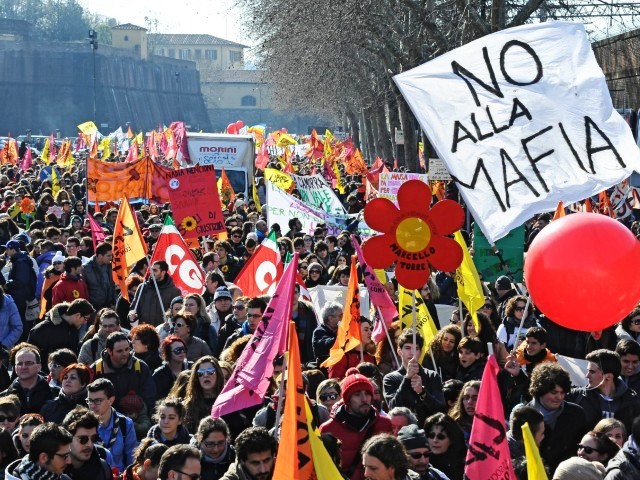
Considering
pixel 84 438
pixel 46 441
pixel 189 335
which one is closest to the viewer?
pixel 46 441

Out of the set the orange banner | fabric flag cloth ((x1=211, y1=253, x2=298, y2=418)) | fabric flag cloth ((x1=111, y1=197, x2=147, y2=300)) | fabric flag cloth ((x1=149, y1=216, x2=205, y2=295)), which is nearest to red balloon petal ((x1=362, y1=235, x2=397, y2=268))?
fabric flag cloth ((x1=211, y1=253, x2=298, y2=418))

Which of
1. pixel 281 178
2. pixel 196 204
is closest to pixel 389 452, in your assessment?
pixel 196 204

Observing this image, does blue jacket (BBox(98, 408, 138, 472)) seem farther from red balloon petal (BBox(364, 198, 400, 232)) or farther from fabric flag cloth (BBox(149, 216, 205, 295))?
fabric flag cloth (BBox(149, 216, 205, 295))

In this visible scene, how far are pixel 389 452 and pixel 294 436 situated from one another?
0.39 m

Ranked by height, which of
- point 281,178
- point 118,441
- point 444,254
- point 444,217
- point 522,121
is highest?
point 522,121

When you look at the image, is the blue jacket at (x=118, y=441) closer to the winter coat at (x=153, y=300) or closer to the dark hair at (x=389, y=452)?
the dark hair at (x=389, y=452)

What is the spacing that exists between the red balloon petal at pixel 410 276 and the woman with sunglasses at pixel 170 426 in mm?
1330

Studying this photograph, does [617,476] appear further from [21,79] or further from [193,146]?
[21,79]

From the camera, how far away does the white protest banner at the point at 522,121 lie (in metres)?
6.45

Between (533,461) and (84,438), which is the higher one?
(533,461)

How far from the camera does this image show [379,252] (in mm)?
6922

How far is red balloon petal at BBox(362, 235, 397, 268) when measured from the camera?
6.89m

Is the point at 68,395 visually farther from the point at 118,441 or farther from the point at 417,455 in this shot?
the point at 417,455

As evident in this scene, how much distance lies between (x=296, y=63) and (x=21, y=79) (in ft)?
216
